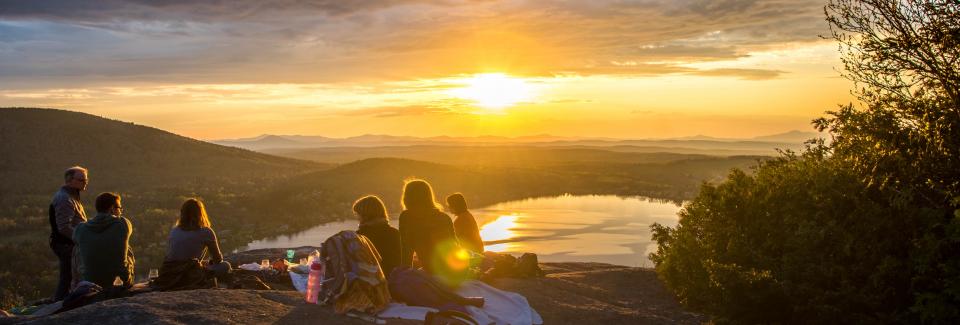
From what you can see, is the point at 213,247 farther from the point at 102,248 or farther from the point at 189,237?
the point at 102,248

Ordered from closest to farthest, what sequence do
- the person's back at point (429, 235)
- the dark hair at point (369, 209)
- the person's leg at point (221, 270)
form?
the dark hair at point (369, 209)
the person's back at point (429, 235)
the person's leg at point (221, 270)

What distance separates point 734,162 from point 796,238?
A: 94.2 metres

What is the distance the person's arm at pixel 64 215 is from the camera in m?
11.0

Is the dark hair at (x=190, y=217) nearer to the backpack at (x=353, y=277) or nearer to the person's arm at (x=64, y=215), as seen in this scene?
the backpack at (x=353, y=277)

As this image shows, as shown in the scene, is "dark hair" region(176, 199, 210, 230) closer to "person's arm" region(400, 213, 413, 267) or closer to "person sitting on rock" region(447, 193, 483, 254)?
"person's arm" region(400, 213, 413, 267)

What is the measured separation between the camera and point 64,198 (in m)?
11.0

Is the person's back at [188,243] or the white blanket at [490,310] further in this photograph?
the person's back at [188,243]

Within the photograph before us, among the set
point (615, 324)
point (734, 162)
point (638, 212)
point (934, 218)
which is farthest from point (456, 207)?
point (734, 162)

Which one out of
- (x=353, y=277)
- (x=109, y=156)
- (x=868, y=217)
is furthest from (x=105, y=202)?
(x=109, y=156)

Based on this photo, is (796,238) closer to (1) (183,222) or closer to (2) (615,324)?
(2) (615,324)

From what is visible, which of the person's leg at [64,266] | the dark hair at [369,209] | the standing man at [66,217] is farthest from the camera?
the person's leg at [64,266]

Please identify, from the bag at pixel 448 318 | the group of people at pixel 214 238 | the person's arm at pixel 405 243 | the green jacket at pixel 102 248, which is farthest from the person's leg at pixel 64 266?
the bag at pixel 448 318

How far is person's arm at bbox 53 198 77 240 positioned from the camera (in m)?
11.0

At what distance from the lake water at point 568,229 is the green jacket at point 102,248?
20.9 meters
